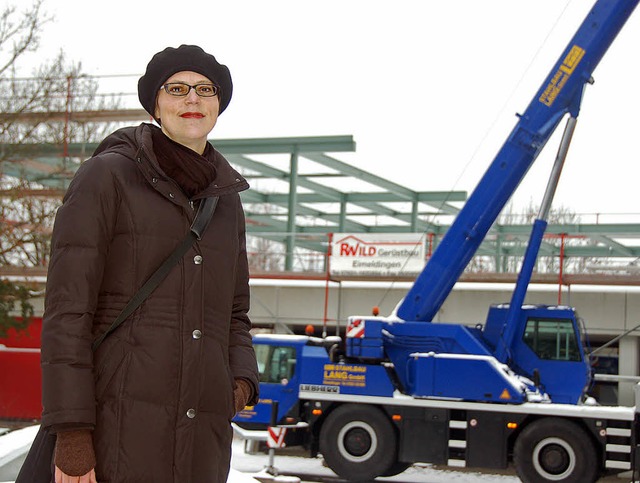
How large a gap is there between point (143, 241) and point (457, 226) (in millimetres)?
13025

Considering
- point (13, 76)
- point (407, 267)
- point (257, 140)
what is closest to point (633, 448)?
point (407, 267)

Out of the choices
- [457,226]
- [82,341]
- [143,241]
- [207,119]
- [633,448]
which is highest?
[457,226]

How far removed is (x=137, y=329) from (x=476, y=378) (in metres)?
12.4

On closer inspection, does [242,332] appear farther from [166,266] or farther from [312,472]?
[312,472]

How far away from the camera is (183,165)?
3049mm

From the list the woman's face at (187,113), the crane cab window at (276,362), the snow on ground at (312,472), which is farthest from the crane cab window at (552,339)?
the woman's face at (187,113)

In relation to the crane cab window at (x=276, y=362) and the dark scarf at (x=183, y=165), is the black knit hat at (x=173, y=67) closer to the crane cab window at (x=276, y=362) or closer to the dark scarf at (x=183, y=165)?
the dark scarf at (x=183, y=165)

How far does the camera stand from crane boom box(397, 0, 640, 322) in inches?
595

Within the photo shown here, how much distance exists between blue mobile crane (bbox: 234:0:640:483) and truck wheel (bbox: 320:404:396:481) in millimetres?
16

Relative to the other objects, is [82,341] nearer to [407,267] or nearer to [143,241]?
[143,241]

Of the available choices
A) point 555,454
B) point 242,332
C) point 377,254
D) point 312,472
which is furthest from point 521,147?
point 242,332

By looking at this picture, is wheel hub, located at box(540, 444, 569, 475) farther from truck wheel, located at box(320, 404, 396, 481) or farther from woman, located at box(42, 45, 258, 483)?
woman, located at box(42, 45, 258, 483)

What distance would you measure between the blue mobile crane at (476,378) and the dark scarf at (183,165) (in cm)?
1210

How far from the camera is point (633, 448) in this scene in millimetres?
14234
